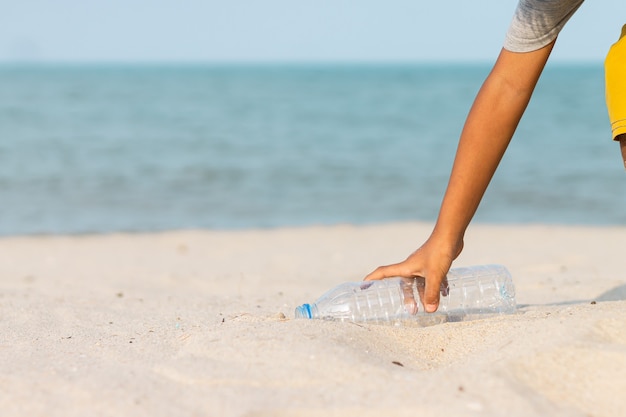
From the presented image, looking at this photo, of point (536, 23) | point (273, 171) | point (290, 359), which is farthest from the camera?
point (273, 171)

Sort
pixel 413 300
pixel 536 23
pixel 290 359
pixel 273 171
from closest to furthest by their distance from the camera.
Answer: pixel 290 359
pixel 536 23
pixel 413 300
pixel 273 171

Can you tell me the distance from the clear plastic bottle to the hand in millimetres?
87

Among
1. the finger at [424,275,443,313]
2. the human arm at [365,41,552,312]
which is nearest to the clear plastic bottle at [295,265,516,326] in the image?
the finger at [424,275,443,313]

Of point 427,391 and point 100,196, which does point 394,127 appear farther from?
point 427,391

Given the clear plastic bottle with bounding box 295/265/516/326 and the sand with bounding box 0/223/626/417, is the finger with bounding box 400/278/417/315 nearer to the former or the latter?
the clear plastic bottle with bounding box 295/265/516/326

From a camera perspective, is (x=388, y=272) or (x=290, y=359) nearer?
(x=290, y=359)

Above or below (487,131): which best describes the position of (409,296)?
below

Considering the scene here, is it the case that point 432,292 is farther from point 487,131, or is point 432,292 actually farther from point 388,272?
point 487,131

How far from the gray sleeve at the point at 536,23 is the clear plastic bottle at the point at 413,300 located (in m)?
0.78

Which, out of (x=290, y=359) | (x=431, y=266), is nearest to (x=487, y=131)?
(x=431, y=266)

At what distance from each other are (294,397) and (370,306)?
1.04 meters

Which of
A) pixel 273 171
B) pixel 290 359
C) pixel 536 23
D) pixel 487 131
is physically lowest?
pixel 290 359

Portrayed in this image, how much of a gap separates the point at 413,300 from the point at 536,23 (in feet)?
3.15

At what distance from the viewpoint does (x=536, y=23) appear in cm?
209
